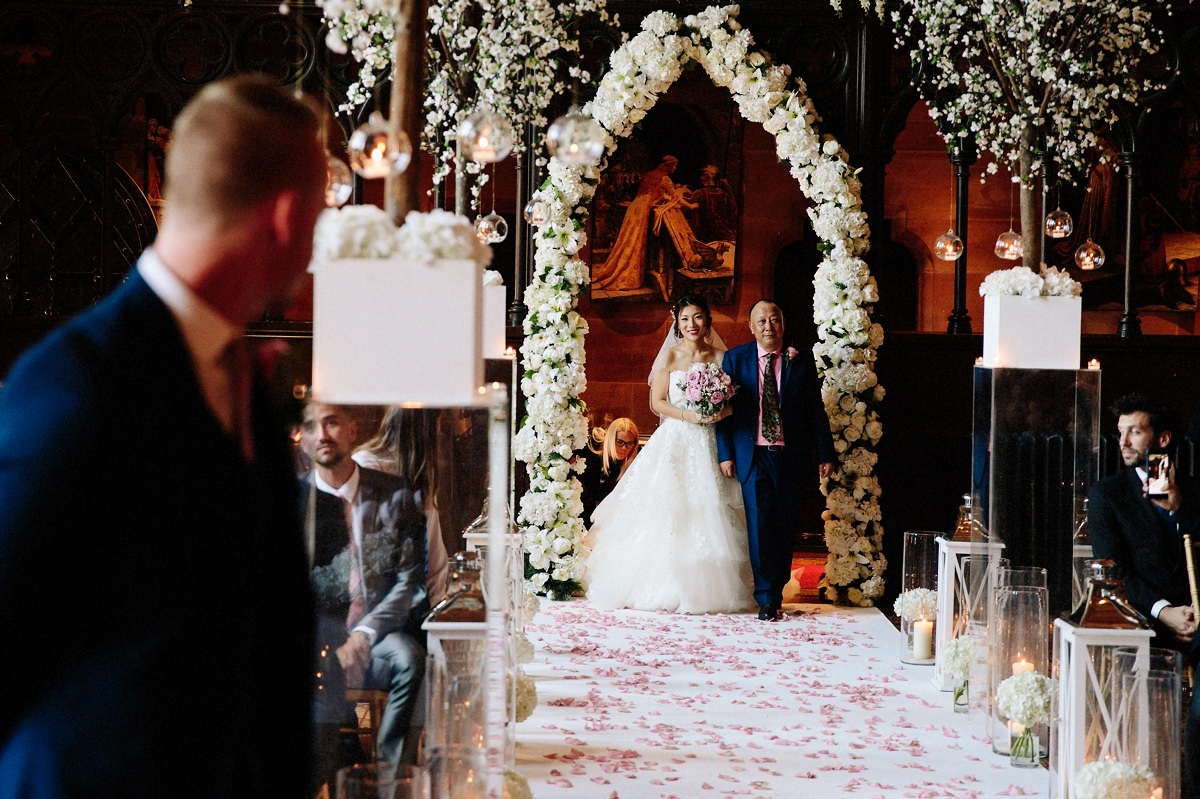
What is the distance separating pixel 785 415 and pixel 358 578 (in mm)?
5188

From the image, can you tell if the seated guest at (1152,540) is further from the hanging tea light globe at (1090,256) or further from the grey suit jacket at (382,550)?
the grey suit jacket at (382,550)

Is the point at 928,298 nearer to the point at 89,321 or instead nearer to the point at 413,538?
the point at 413,538

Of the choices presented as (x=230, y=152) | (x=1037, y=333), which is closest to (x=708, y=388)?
(x=1037, y=333)

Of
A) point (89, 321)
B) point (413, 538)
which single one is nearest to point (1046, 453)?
point (413, 538)

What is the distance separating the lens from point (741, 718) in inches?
221

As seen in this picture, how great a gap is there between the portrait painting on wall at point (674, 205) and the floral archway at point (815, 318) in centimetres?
377

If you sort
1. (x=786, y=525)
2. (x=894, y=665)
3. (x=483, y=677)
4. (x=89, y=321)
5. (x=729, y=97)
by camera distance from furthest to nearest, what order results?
(x=729, y=97) → (x=786, y=525) → (x=894, y=665) → (x=483, y=677) → (x=89, y=321)

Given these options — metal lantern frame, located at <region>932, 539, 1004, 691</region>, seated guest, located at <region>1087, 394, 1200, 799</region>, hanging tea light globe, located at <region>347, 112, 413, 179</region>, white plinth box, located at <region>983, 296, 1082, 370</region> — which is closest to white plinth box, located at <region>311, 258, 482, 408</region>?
hanging tea light globe, located at <region>347, 112, 413, 179</region>

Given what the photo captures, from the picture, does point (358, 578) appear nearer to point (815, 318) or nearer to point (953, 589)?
point (953, 589)

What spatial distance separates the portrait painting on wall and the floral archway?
3771mm

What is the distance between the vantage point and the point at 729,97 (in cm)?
1239

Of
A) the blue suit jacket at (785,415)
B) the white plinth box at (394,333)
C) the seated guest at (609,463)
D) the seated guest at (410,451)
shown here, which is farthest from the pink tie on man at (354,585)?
the seated guest at (609,463)

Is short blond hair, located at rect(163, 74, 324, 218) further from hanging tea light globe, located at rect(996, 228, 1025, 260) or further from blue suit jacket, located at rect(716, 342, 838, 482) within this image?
blue suit jacket, located at rect(716, 342, 838, 482)

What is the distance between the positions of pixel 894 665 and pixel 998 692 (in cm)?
183
